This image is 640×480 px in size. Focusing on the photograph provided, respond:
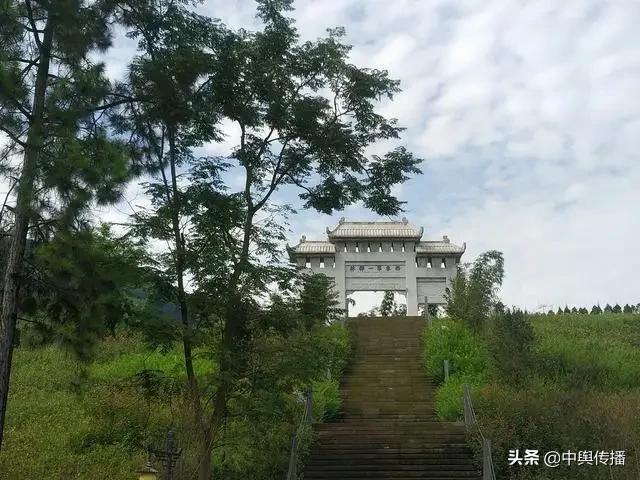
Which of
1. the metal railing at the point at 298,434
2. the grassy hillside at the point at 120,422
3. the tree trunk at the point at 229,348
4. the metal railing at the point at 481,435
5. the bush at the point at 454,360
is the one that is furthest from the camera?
the bush at the point at 454,360

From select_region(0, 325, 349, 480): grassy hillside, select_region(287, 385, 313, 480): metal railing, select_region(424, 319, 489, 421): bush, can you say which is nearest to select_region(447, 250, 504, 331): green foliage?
select_region(424, 319, 489, 421): bush

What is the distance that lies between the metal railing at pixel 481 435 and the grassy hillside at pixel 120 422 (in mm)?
3028

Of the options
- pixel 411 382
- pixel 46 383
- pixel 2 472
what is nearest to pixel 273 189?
pixel 2 472

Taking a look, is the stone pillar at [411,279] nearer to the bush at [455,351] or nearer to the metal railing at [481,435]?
the bush at [455,351]

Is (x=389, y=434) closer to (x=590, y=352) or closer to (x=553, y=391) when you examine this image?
(x=553, y=391)

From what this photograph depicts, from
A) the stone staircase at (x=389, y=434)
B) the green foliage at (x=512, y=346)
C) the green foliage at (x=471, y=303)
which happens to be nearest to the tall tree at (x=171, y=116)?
the stone staircase at (x=389, y=434)

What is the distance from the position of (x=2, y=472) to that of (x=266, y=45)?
8692 mm

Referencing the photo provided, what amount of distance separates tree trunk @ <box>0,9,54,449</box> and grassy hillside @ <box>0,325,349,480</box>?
1.00 metres

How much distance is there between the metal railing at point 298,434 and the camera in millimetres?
11531

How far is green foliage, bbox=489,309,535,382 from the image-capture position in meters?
16.2

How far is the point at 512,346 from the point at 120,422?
953 centimetres

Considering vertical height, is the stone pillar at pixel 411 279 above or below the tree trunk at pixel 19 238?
above

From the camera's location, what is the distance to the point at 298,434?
41.3 ft

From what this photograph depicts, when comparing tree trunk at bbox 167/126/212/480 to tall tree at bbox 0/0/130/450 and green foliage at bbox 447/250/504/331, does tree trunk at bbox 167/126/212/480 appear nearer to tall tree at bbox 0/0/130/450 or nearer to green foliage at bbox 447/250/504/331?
tall tree at bbox 0/0/130/450
